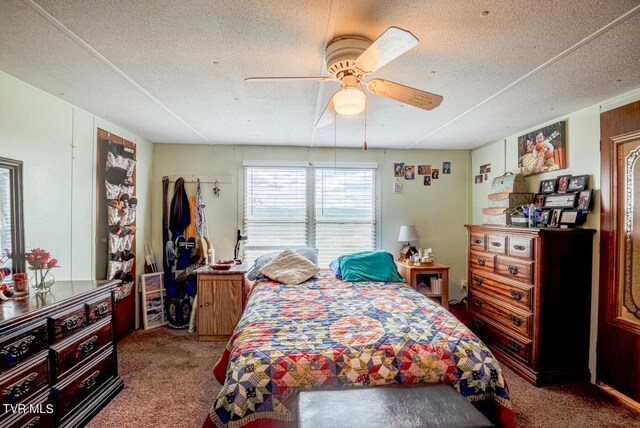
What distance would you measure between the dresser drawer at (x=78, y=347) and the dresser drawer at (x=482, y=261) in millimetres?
3497

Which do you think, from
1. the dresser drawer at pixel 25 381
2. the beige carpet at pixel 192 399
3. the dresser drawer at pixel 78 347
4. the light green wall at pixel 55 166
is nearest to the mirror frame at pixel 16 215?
the light green wall at pixel 55 166

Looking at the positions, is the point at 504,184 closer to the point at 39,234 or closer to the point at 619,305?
the point at 619,305

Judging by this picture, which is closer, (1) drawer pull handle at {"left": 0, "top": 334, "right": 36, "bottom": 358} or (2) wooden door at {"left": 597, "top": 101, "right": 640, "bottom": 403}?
(1) drawer pull handle at {"left": 0, "top": 334, "right": 36, "bottom": 358}

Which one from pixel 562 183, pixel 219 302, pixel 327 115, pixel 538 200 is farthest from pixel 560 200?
pixel 219 302

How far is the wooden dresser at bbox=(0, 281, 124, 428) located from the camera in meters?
1.59

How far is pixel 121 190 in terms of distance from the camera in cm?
337

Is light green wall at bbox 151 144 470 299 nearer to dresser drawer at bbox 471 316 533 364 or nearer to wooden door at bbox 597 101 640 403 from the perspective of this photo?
dresser drawer at bbox 471 316 533 364

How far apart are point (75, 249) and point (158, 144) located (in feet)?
6.06

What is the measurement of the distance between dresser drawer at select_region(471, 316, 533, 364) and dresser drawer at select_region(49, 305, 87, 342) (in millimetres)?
3521

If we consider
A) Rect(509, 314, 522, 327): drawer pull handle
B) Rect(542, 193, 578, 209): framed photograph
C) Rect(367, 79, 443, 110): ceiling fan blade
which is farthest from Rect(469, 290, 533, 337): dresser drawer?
Rect(367, 79, 443, 110): ceiling fan blade

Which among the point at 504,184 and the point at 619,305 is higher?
the point at 504,184

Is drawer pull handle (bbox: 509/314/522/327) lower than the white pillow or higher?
lower

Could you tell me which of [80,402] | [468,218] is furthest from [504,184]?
[80,402]

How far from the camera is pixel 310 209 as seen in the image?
14.2 feet
